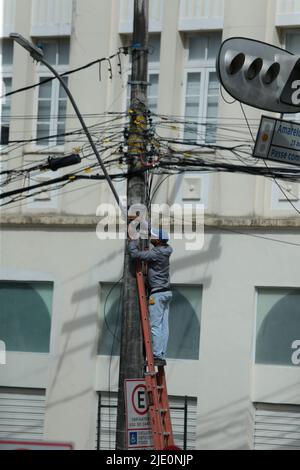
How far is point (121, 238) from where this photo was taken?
21938 millimetres

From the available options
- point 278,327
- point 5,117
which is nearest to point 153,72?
point 5,117

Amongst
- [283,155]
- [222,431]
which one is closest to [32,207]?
[222,431]

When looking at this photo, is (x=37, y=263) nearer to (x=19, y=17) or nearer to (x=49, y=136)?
(x=49, y=136)

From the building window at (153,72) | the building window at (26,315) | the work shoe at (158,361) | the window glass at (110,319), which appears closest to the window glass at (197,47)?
the building window at (153,72)

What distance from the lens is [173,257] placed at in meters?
21.6

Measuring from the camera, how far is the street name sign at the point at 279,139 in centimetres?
1500

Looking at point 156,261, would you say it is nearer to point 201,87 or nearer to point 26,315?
point 201,87

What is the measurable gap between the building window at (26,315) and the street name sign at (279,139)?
8.37 m

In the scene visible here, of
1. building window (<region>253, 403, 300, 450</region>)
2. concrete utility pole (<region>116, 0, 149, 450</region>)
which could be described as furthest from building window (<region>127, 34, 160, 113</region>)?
building window (<region>253, 403, 300, 450</region>)

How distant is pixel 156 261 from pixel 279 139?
2710 mm

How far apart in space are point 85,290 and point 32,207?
76.3 inches

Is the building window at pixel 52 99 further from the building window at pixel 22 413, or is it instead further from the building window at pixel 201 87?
the building window at pixel 22 413

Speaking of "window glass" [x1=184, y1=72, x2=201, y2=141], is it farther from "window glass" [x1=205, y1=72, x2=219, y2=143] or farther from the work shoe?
the work shoe

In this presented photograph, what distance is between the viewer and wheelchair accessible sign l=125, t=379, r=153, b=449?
15984mm
